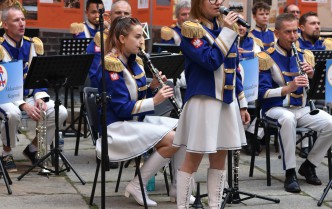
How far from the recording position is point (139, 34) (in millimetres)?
6324

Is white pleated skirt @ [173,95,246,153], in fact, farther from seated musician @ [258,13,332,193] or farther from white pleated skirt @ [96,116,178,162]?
seated musician @ [258,13,332,193]

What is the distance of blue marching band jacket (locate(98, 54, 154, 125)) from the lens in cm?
615

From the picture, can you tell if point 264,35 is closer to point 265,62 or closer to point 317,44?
point 317,44

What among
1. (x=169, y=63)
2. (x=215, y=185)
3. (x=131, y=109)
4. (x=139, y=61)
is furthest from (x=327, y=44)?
(x=215, y=185)

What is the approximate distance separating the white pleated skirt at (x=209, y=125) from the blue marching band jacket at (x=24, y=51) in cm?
245

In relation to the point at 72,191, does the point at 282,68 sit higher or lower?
higher

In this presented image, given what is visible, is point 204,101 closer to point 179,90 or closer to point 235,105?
point 235,105

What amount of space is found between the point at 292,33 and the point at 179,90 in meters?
1.78

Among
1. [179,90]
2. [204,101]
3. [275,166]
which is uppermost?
[204,101]

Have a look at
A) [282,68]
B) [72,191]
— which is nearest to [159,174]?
[72,191]

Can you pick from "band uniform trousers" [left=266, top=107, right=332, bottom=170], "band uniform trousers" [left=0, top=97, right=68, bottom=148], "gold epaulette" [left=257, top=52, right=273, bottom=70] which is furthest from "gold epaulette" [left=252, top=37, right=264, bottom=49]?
"band uniform trousers" [left=0, top=97, right=68, bottom=148]

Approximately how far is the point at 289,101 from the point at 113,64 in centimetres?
190

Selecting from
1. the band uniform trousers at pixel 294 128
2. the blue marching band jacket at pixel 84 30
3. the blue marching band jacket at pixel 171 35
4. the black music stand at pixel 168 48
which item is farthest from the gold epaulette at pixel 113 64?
the blue marching band jacket at pixel 171 35

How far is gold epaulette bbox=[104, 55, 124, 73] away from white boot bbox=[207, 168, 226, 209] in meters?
1.23
